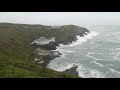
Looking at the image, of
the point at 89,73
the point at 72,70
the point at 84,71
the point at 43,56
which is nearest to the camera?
the point at 89,73

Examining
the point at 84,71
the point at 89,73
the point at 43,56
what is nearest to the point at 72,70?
the point at 84,71

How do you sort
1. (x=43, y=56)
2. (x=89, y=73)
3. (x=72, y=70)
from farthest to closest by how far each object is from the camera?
1. (x=43, y=56)
2. (x=72, y=70)
3. (x=89, y=73)

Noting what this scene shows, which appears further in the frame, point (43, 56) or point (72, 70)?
point (43, 56)

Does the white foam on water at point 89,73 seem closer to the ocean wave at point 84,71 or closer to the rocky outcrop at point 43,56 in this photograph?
the ocean wave at point 84,71

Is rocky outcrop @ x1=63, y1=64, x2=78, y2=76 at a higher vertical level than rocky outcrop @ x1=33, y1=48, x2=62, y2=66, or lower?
higher

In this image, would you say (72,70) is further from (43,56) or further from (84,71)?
(43,56)

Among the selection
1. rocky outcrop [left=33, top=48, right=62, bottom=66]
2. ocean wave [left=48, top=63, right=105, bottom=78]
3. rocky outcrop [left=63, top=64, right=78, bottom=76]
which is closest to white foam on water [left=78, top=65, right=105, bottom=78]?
ocean wave [left=48, top=63, right=105, bottom=78]

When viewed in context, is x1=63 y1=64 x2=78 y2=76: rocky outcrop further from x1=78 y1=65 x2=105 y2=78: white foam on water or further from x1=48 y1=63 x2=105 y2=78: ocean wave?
x1=78 y1=65 x2=105 y2=78: white foam on water

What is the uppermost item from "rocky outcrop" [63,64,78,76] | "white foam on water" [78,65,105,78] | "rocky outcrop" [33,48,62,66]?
"white foam on water" [78,65,105,78]

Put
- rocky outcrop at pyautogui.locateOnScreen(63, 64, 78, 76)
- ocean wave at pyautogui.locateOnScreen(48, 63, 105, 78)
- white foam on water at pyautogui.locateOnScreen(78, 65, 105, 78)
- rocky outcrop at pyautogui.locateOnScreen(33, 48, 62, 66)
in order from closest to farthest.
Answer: white foam on water at pyautogui.locateOnScreen(78, 65, 105, 78), ocean wave at pyautogui.locateOnScreen(48, 63, 105, 78), rocky outcrop at pyautogui.locateOnScreen(63, 64, 78, 76), rocky outcrop at pyautogui.locateOnScreen(33, 48, 62, 66)

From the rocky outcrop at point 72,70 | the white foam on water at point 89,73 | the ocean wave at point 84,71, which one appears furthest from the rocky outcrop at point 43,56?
the white foam on water at point 89,73
